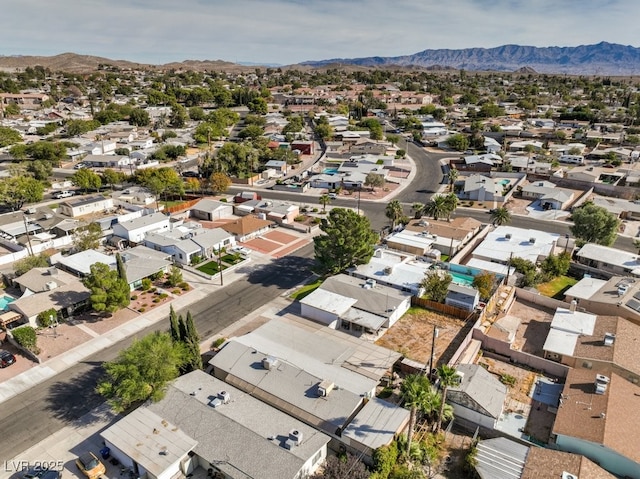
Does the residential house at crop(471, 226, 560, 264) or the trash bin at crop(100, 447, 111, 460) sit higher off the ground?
the residential house at crop(471, 226, 560, 264)

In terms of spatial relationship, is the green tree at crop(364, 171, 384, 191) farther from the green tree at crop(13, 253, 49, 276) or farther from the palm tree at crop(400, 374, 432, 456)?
the palm tree at crop(400, 374, 432, 456)

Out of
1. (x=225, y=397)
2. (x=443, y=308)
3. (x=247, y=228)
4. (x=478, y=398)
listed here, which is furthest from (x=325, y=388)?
(x=247, y=228)

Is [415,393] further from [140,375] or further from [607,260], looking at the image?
[607,260]

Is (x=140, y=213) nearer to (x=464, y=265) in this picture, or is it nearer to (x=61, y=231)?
(x=61, y=231)

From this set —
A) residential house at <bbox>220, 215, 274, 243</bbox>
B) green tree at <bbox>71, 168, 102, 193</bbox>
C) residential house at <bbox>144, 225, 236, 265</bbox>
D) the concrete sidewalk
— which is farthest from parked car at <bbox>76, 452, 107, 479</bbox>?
green tree at <bbox>71, 168, 102, 193</bbox>

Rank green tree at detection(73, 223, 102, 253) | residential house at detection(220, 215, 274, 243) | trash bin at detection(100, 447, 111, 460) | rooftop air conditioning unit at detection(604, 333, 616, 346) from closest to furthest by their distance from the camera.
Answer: trash bin at detection(100, 447, 111, 460)
rooftop air conditioning unit at detection(604, 333, 616, 346)
green tree at detection(73, 223, 102, 253)
residential house at detection(220, 215, 274, 243)

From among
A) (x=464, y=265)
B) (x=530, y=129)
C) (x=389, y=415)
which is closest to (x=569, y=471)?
(x=389, y=415)
